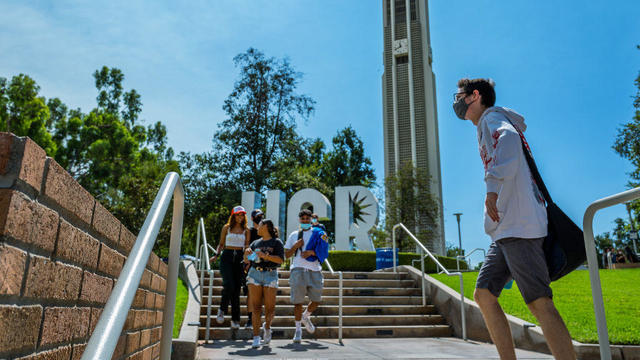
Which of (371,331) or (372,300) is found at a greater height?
(372,300)

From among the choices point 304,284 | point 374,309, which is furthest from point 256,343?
point 374,309

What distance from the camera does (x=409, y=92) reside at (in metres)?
50.9

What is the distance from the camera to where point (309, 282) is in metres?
6.29

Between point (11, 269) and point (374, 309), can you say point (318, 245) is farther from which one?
point (11, 269)

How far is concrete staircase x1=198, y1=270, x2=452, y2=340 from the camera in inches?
282

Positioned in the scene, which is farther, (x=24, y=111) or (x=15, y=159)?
(x=24, y=111)

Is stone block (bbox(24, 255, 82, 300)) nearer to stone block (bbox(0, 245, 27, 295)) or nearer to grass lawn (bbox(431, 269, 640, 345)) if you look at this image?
stone block (bbox(0, 245, 27, 295))

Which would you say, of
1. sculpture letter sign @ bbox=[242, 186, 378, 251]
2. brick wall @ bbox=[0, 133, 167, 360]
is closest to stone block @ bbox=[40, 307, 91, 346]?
brick wall @ bbox=[0, 133, 167, 360]

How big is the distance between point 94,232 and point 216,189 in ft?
83.9

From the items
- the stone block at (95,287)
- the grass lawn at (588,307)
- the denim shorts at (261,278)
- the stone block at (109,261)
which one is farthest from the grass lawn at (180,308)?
the grass lawn at (588,307)

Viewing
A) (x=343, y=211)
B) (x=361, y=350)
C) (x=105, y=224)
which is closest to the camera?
(x=105, y=224)

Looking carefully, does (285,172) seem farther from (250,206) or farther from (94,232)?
(94,232)

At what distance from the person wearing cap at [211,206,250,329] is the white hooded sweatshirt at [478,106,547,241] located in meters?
4.63

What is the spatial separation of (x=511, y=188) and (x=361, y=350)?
364 centimetres
